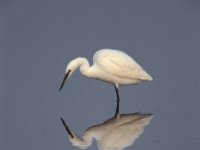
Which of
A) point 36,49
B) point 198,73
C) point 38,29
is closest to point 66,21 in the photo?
point 38,29

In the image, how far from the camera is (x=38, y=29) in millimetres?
12664

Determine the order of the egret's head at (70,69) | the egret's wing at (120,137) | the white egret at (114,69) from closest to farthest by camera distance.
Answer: the egret's wing at (120,137), the egret's head at (70,69), the white egret at (114,69)

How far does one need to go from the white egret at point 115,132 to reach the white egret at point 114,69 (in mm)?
614

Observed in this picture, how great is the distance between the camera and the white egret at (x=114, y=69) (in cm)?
954

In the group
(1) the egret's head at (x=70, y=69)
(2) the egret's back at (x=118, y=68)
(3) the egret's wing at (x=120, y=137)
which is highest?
(1) the egret's head at (x=70, y=69)

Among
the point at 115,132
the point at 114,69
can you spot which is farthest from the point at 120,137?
the point at 114,69

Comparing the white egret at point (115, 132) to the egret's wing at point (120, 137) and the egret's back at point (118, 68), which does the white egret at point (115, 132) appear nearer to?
the egret's wing at point (120, 137)

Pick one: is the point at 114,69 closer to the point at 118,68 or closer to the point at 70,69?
the point at 118,68

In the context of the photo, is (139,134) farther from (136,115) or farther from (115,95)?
(115,95)

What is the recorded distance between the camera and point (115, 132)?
28.1 ft

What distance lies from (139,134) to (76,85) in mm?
1588

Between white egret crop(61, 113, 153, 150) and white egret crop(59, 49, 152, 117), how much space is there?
614 millimetres

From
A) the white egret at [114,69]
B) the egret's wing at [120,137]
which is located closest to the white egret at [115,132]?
the egret's wing at [120,137]

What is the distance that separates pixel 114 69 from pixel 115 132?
113 centimetres
